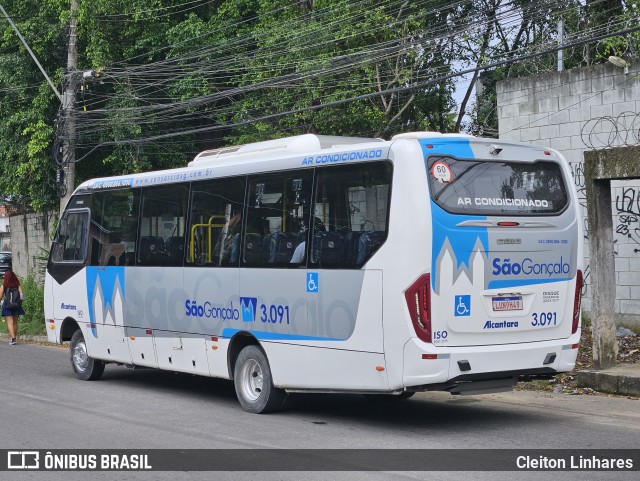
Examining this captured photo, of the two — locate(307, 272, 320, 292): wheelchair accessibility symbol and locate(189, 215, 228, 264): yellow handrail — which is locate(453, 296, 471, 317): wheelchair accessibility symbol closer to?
locate(307, 272, 320, 292): wheelchair accessibility symbol

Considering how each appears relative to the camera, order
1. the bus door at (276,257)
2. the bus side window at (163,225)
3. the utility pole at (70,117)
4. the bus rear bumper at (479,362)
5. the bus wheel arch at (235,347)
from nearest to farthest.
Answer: the bus rear bumper at (479,362) → the bus door at (276,257) → the bus wheel arch at (235,347) → the bus side window at (163,225) → the utility pole at (70,117)

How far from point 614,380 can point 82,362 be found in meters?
8.06

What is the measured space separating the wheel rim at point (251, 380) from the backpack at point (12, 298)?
1208 cm

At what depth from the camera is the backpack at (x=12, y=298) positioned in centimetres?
2212

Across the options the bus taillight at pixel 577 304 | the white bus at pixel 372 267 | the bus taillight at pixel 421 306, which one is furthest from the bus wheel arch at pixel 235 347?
the bus taillight at pixel 577 304

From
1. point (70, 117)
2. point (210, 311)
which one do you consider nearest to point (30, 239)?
point (70, 117)

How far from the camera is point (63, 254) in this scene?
1571 cm

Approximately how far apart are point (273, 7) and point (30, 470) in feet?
66.7

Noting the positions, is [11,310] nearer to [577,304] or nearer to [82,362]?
[82,362]

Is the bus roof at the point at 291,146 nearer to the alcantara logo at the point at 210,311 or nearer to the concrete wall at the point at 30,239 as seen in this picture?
the alcantara logo at the point at 210,311

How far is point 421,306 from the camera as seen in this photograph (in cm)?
937

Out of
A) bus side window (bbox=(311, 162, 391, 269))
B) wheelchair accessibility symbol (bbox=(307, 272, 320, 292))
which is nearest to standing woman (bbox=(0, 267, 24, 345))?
wheelchair accessibility symbol (bbox=(307, 272, 320, 292))

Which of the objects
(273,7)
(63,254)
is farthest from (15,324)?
(273,7)

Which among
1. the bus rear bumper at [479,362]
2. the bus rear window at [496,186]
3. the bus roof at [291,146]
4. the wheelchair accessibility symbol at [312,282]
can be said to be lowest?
the bus rear bumper at [479,362]
